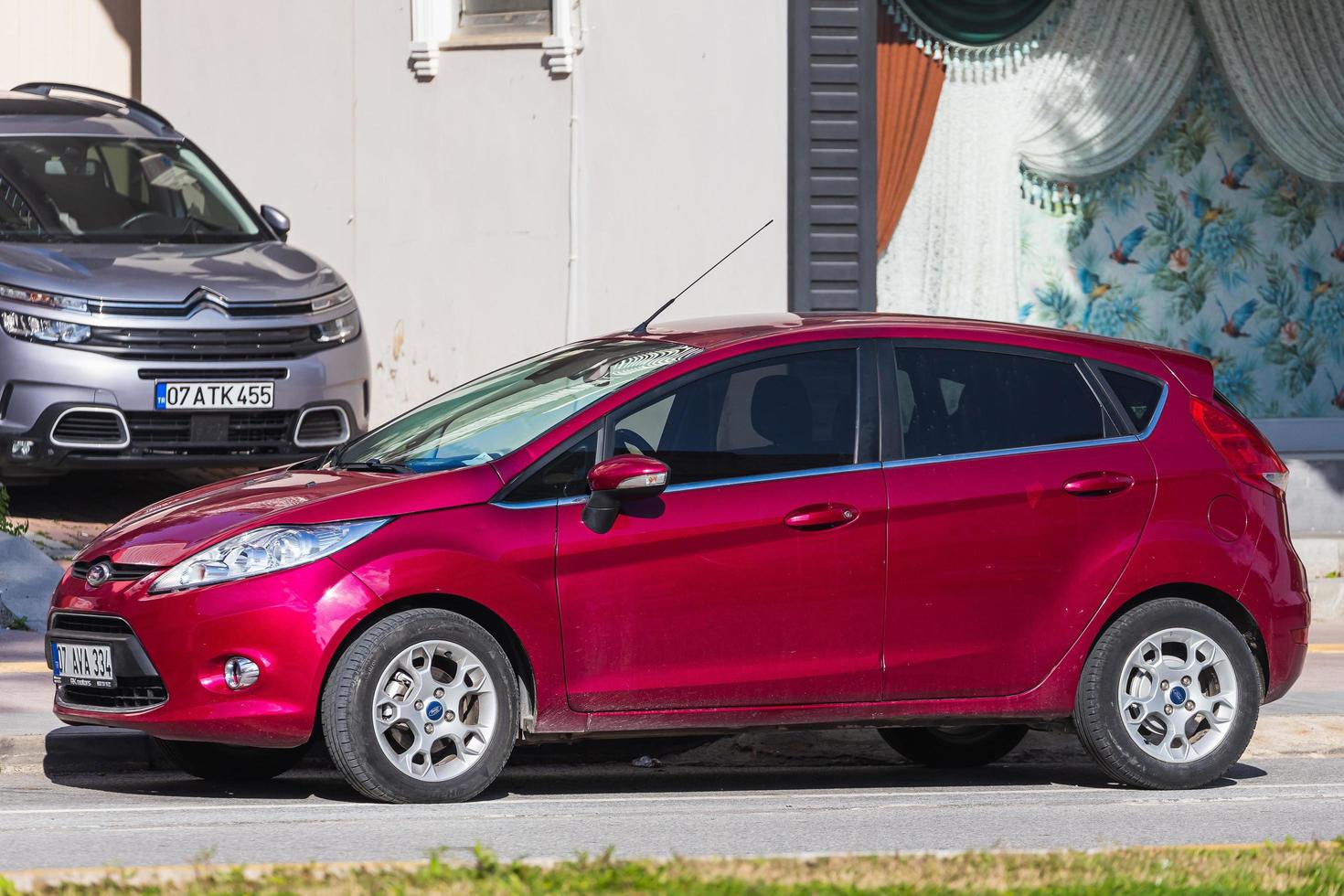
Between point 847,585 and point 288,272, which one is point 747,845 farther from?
point 288,272

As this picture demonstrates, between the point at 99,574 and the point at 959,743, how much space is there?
327cm

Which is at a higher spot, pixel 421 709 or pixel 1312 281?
pixel 1312 281

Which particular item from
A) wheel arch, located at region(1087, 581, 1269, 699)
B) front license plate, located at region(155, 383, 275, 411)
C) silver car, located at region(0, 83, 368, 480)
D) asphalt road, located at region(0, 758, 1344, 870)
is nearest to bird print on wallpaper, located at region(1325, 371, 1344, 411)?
silver car, located at region(0, 83, 368, 480)

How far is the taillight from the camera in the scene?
24.4ft

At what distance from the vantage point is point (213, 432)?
11.5 meters

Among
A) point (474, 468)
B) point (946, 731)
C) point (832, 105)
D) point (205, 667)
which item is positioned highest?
point (832, 105)

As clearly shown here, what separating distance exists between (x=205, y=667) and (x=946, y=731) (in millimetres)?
2976

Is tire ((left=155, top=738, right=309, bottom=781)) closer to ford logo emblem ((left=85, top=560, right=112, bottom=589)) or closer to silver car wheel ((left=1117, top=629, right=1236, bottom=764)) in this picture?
ford logo emblem ((left=85, top=560, right=112, bottom=589))

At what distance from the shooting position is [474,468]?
22.4 feet

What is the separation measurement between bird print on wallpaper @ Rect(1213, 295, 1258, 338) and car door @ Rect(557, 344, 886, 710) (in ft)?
29.3

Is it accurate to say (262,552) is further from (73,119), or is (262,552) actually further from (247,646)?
(73,119)

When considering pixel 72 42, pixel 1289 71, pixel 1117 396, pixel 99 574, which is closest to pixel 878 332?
pixel 1117 396

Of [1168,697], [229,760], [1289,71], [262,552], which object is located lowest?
[229,760]

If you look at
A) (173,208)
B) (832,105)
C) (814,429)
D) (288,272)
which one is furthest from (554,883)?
(832,105)
